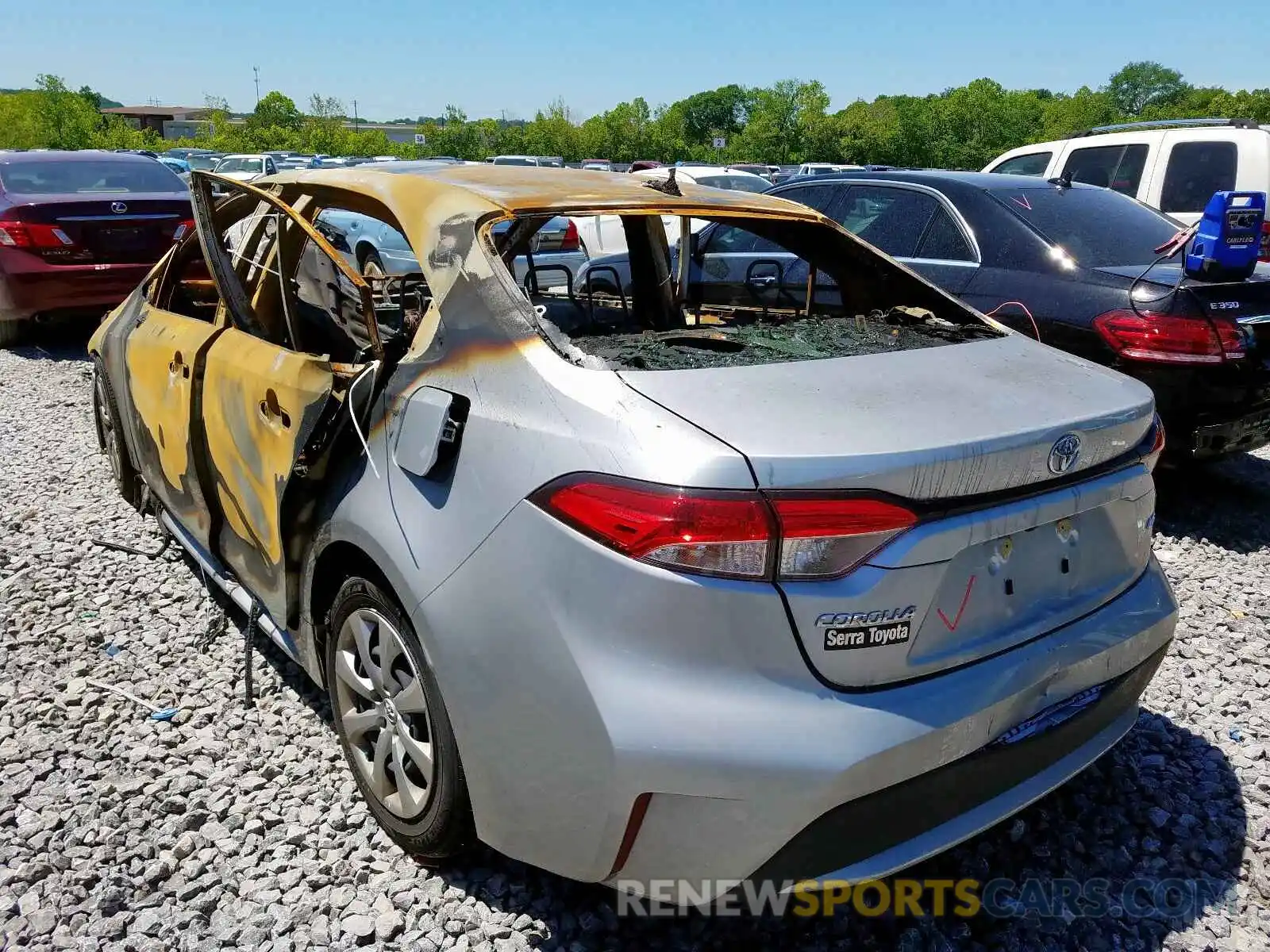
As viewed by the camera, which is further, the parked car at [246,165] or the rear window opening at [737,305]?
the parked car at [246,165]

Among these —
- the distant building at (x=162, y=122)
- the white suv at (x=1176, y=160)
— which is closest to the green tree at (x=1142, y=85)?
the distant building at (x=162, y=122)

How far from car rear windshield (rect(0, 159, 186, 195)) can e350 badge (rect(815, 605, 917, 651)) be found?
29.2 feet

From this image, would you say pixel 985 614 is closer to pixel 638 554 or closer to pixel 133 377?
pixel 638 554

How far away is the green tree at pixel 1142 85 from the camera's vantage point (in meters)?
122

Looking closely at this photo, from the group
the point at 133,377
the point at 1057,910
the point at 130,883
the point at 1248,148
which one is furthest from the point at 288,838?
the point at 1248,148

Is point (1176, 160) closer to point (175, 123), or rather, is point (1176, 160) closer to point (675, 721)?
point (675, 721)

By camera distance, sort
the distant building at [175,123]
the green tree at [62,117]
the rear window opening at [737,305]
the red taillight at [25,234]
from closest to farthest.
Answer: the rear window opening at [737,305]
the red taillight at [25,234]
the green tree at [62,117]
the distant building at [175,123]

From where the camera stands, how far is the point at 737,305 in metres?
3.90

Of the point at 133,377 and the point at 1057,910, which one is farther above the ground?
the point at 133,377

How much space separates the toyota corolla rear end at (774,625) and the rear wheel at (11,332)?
8.49m

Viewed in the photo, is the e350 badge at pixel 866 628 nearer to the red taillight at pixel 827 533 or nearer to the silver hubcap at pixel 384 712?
the red taillight at pixel 827 533

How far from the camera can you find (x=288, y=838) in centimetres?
249

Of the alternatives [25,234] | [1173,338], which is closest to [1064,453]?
[1173,338]

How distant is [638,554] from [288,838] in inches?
57.0
